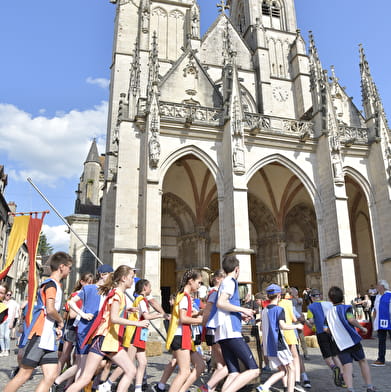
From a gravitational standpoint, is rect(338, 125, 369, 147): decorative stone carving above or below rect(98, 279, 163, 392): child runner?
above

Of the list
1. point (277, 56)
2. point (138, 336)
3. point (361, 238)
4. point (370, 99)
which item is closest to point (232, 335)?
point (138, 336)

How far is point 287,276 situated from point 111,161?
33.9 feet

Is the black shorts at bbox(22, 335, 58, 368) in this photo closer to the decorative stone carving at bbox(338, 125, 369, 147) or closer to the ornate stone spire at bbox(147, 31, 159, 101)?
the ornate stone spire at bbox(147, 31, 159, 101)

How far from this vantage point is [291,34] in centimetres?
2358

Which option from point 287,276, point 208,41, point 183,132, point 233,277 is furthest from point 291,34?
point 233,277

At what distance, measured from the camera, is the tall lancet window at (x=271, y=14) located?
24.4 meters

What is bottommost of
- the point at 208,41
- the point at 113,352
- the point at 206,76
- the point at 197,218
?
the point at 113,352

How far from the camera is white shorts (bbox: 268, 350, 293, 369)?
3.93 meters

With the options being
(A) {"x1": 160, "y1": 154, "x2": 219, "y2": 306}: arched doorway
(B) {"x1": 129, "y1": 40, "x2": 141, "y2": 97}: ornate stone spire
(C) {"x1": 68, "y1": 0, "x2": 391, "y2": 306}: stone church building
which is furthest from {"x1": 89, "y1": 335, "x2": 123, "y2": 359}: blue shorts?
(A) {"x1": 160, "y1": 154, "x2": 219, "y2": 306}: arched doorway

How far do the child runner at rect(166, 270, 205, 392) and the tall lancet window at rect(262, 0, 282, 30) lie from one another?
2422 centimetres

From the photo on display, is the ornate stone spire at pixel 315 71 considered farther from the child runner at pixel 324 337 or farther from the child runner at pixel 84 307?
the child runner at pixel 84 307

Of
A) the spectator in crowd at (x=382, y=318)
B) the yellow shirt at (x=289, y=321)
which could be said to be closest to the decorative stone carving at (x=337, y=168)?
the spectator in crowd at (x=382, y=318)

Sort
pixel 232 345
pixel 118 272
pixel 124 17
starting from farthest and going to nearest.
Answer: pixel 124 17, pixel 118 272, pixel 232 345

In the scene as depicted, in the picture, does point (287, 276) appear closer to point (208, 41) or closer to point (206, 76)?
point (206, 76)
